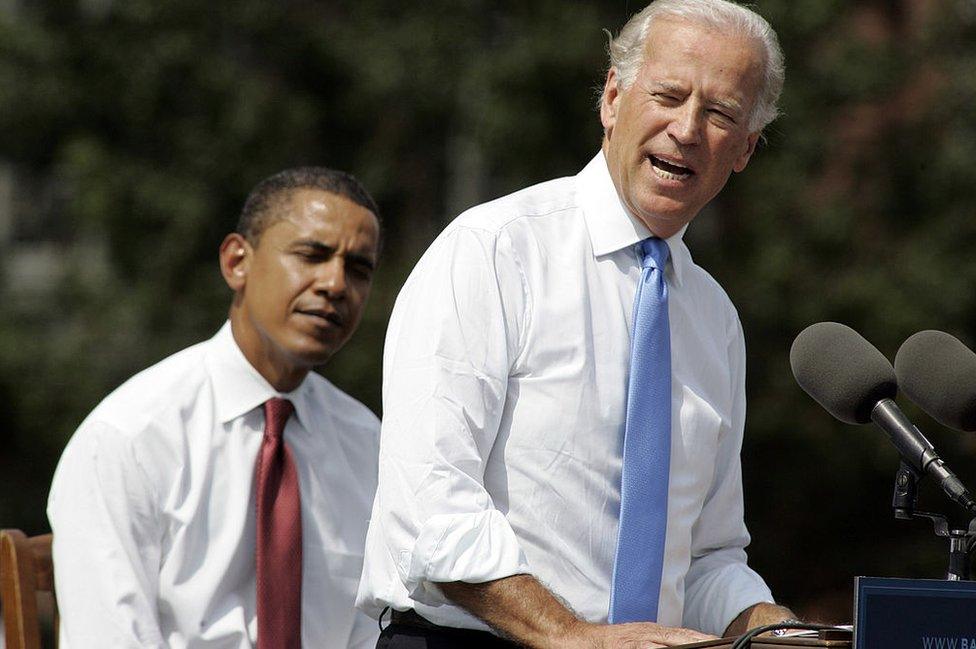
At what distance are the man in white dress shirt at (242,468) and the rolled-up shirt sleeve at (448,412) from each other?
4.14ft

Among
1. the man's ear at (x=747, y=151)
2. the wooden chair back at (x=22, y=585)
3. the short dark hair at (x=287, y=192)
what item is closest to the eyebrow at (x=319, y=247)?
the short dark hair at (x=287, y=192)

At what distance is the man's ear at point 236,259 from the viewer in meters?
4.50

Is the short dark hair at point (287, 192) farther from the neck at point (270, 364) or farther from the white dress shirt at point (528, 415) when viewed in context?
the white dress shirt at point (528, 415)

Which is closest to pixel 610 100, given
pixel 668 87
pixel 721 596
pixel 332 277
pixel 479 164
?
pixel 668 87

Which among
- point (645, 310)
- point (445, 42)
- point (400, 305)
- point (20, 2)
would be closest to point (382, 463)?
point (400, 305)

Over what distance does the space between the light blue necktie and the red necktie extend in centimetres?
146

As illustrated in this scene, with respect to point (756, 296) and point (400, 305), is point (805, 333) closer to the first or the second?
point (400, 305)

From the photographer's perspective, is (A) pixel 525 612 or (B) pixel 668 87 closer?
(A) pixel 525 612

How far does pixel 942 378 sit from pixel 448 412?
865 mm

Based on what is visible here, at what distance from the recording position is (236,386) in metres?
4.25

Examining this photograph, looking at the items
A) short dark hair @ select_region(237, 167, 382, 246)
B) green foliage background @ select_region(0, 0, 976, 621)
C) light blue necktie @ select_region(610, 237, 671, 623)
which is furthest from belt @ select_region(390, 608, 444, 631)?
green foliage background @ select_region(0, 0, 976, 621)

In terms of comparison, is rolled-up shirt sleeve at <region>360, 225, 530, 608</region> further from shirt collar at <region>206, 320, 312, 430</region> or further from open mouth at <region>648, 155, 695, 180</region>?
shirt collar at <region>206, 320, 312, 430</region>

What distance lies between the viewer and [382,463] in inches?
106

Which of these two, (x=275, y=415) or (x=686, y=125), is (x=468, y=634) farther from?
(x=275, y=415)
